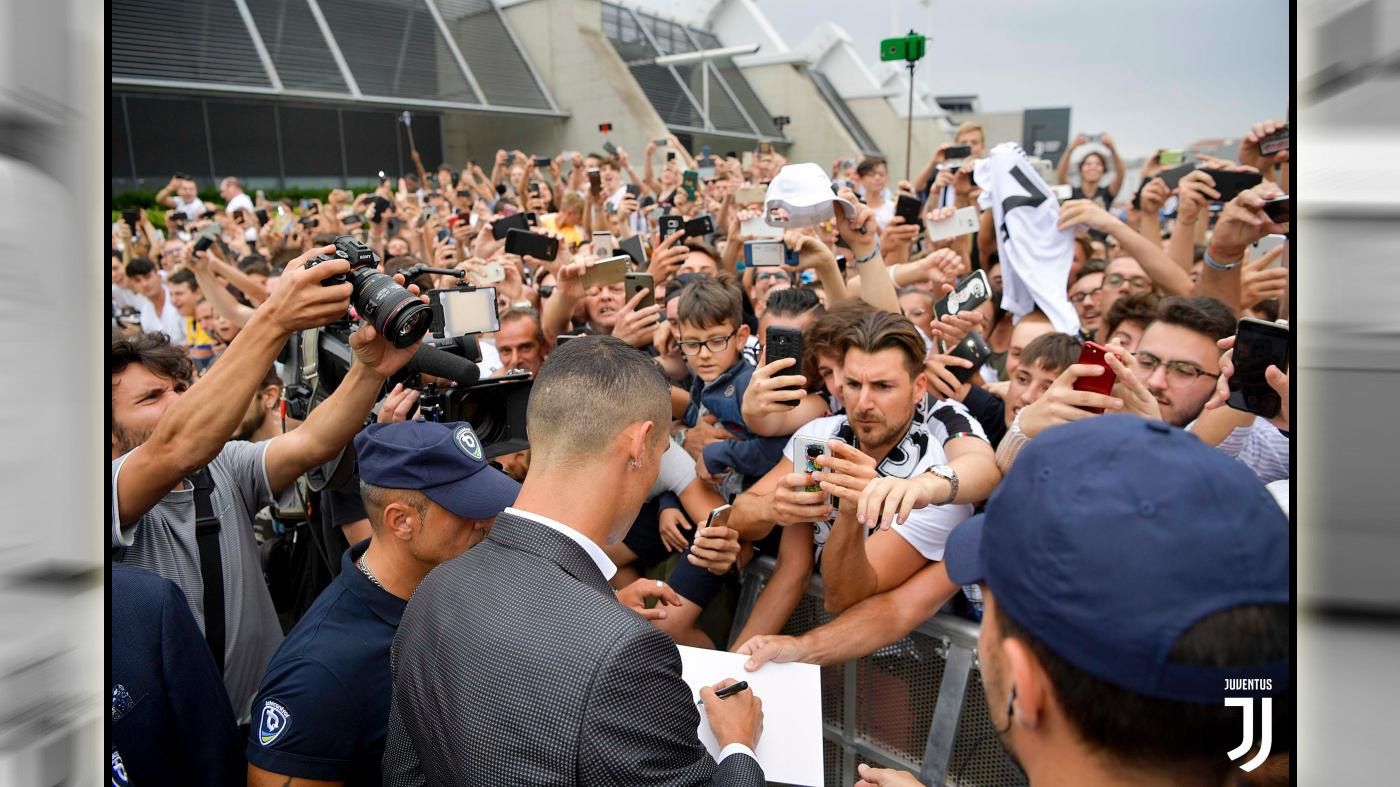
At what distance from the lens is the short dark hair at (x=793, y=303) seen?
4.04 m

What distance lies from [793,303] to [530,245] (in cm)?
150

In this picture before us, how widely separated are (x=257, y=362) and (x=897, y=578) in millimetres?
1816

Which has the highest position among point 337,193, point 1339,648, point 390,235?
point 337,193

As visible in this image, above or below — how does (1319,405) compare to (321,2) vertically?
below

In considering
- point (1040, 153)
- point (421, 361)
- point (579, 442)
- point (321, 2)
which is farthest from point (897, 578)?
point (321, 2)

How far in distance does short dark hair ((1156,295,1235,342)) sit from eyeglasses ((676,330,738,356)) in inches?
61.8

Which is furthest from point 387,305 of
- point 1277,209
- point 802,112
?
point 802,112

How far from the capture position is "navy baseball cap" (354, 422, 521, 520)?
2369 millimetres

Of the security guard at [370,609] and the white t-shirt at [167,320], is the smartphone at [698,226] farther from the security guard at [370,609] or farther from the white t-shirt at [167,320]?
the white t-shirt at [167,320]

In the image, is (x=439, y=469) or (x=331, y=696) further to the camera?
(x=439, y=469)

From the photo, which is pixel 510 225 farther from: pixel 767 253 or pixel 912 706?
pixel 912 706

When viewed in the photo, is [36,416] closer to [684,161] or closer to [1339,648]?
[1339,648]

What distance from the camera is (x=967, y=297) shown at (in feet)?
12.0

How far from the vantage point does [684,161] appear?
18.6m
